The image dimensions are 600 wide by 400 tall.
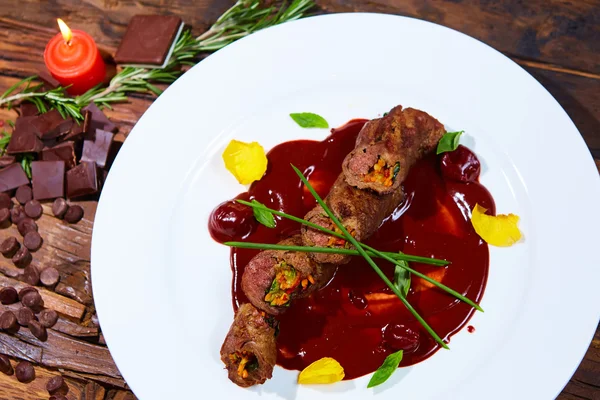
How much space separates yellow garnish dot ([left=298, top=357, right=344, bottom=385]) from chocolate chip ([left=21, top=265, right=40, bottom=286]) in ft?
5.78

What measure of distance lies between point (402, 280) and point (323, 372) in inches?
25.5

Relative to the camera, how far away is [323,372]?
9.46ft

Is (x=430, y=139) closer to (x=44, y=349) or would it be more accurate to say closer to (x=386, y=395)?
(x=386, y=395)

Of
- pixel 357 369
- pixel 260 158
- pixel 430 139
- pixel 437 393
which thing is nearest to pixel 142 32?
pixel 260 158

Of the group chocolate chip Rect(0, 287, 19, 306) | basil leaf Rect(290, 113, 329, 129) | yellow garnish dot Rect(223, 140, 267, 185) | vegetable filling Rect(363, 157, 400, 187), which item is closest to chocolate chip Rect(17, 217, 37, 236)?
chocolate chip Rect(0, 287, 19, 306)

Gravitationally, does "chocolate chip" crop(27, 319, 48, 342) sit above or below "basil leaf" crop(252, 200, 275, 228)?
below

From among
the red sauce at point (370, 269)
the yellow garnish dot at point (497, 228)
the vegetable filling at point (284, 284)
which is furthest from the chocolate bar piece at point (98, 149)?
the yellow garnish dot at point (497, 228)

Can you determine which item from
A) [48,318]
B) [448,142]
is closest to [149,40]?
[48,318]

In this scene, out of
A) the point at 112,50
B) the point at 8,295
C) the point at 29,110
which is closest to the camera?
the point at 8,295

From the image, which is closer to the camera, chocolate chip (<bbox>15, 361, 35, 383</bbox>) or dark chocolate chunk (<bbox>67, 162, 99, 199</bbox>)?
chocolate chip (<bbox>15, 361, 35, 383</bbox>)

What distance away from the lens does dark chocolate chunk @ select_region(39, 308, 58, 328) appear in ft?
11.1

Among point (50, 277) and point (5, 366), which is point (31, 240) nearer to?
point (50, 277)

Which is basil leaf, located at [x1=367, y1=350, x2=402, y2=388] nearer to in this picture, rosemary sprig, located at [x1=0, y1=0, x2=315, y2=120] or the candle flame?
rosemary sprig, located at [x1=0, y1=0, x2=315, y2=120]

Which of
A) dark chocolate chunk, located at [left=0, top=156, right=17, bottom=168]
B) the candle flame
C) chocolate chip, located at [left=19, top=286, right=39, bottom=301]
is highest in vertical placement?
the candle flame
